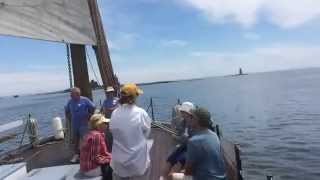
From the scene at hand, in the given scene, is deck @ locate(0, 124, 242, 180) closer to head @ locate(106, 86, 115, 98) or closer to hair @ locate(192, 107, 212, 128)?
head @ locate(106, 86, 115, 98)

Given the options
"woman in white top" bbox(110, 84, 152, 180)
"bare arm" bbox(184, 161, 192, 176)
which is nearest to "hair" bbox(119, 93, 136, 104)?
"woman in white top" bbox(110, 84, 152, 180)

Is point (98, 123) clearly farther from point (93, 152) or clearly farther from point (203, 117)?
point (203, 117)

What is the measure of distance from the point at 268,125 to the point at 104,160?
32.6 metres

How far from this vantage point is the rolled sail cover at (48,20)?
4.94 meters

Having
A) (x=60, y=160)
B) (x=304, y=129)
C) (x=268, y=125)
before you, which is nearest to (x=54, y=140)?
(x=60, y=160)

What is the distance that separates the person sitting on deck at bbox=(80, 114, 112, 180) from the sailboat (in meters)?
0.24

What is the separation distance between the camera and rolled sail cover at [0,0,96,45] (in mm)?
4938

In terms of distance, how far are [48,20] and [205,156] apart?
116 inches

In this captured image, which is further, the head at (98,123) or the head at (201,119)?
the head at (98,123)

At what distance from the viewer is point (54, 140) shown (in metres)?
13.1

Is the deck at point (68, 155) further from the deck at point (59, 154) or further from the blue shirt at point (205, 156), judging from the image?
the blue shirt at point (205, 156)

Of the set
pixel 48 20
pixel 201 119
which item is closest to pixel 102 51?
pixel 48 20

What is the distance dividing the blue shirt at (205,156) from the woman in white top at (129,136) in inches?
28.2

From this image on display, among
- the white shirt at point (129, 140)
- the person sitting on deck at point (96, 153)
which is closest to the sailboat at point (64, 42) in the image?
the person sitting on deck at point (96, 153)
